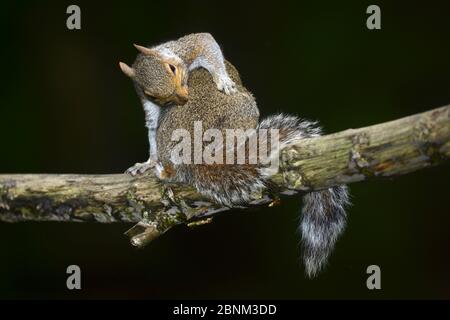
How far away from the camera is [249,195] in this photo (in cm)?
182

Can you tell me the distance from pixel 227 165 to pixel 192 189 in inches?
8.5

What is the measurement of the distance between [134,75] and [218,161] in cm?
57

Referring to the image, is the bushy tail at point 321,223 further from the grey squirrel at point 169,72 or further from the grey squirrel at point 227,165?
the grey squirrel at point 169,72

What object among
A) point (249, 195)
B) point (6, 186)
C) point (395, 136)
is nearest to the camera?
point (395, 136)

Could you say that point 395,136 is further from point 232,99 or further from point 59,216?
point 59,216

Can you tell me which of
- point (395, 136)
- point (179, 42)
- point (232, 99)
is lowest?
point (395, 136)

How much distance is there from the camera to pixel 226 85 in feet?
7.07

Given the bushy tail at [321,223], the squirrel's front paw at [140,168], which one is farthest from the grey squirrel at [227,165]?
the squirrel's front paw at [140,168]

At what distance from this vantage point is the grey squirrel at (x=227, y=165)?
1879mm

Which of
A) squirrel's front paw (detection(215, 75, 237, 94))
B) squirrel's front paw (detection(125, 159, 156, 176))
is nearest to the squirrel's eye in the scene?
squirrel's front paw (detection(215, 75, 237, 94))

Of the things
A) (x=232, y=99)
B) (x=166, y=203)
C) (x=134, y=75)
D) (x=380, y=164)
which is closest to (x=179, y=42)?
(x=134, y=75)

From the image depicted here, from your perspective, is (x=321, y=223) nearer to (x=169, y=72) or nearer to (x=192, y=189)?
(x=192, y=189)

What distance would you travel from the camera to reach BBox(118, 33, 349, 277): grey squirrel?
188 centimetres

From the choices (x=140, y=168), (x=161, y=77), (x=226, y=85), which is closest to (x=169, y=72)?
(x=161, y=77)
